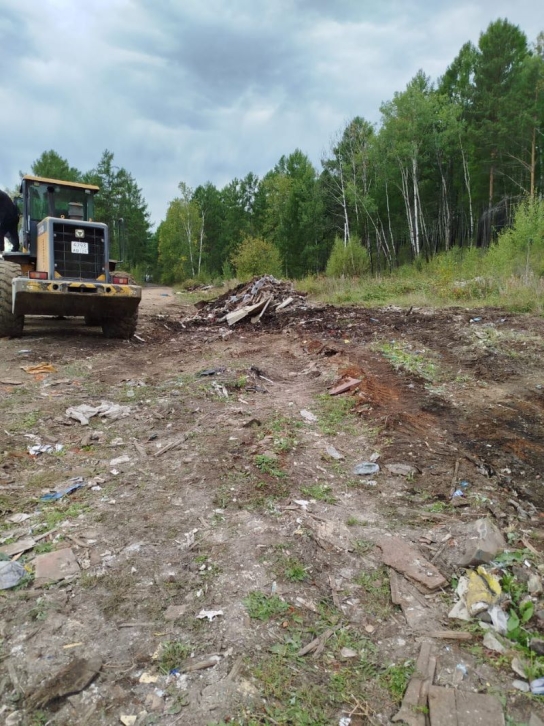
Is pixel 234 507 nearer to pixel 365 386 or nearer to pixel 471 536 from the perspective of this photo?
pixel 471 536

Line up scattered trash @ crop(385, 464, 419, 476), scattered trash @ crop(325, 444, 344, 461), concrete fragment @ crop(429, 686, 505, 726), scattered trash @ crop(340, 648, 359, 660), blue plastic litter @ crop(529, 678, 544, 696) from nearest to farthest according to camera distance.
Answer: concrete fragment @ crop(429, 686, 505, 726), blue plastic litter @ crop(529, 678, 544, 696), scattered trash @ crop(340, 648, 359, 660), scattered trash @ crop(385, 464, 419, 476), scattered trash @ crop(325, 444, 344, 461)

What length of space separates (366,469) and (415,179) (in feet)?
81.8

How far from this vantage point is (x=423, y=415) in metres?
5.15

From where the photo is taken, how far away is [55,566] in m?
2.64

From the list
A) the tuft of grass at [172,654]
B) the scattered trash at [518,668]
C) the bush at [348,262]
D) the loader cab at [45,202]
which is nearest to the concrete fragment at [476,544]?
the scattered trash at [518,668]

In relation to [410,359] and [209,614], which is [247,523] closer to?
[209,614]

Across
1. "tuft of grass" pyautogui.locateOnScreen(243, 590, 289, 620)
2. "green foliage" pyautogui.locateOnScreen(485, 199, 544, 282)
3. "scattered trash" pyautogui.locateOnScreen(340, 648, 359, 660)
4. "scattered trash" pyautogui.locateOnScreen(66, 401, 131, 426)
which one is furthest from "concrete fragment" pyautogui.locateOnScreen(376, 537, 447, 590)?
"green foliage" pyautogui.locateOnScreen(485, 199, 544, 282)

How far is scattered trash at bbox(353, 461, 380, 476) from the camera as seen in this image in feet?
13.0

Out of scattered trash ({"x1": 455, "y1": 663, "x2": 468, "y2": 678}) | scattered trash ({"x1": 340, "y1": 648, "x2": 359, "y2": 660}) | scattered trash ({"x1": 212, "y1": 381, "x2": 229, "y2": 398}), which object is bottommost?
scattered trash ({"x1": 340, "y1": 648, "x2": 359, "y2": 660})

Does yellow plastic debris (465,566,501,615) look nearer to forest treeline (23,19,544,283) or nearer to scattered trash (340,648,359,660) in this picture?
scattered trash (340,648,359,660)

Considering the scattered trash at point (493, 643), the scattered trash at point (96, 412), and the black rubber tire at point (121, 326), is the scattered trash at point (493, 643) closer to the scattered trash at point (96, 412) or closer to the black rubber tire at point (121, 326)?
the scattered trash at point (96, 412)

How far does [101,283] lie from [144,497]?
5698 millimetres

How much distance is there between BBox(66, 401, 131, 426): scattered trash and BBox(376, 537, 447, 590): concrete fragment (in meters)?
3.24

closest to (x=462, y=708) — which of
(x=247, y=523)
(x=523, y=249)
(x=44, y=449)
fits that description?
(x=247, y=523)
